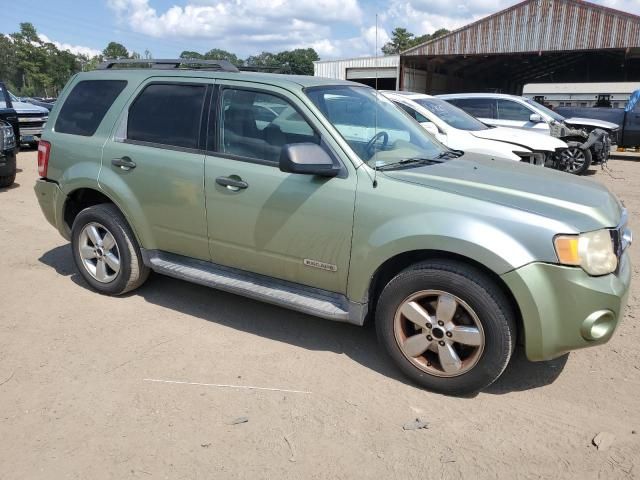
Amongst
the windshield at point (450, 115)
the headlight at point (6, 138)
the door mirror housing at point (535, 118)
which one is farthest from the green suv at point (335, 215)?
the door mirror housing at point (535, 118)

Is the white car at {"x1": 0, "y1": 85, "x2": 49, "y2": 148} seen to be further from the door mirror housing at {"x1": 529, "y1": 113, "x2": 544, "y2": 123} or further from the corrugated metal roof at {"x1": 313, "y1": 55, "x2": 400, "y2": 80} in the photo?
the corrugated metal roof at {"x1": 313, "y1": 55, "x2": 400, "y2": 80}

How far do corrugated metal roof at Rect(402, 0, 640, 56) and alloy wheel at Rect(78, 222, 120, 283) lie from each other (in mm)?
22565

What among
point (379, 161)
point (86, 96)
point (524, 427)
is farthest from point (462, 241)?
point (86, 96)

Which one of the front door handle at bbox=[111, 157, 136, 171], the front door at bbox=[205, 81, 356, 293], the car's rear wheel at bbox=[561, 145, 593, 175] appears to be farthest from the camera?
the car's rear wheel at bbox=[561, 145, 593, 175]

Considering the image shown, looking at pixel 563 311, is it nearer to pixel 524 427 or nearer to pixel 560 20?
pixel 524 427

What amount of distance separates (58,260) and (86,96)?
194cm

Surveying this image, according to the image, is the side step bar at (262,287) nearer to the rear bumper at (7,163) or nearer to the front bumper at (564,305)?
the front bumper at (564,305)

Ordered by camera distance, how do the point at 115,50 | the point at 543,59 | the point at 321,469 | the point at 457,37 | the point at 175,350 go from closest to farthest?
the point at 321,469, the point at 175,350, the point at 457,37, the point at 543,59, the point at 115,50

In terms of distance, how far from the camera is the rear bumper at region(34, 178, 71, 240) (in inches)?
188

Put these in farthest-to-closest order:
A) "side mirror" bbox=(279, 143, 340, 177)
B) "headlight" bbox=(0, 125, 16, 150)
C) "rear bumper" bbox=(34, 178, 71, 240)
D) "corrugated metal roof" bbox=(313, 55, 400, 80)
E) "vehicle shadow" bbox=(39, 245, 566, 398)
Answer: "corrugated metal roof" bbox=(313, 55, 400, 80) → "headlight" bbox=(0, 125, 16, 150) → "rear bumper" bbox=(34, 178, 71, 240) → "vehicle shadow" bbox=(39, 245, 566, 398) → "side mirror" bbox=(279, 143, 340, 177)

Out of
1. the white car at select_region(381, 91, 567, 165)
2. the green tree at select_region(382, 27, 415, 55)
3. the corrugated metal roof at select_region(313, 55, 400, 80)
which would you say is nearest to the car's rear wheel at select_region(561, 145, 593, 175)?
the white car at select_region(381, 91, 567, 165)

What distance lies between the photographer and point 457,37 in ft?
79.7

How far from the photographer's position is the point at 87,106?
4.65m

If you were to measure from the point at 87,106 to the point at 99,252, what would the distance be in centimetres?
126
